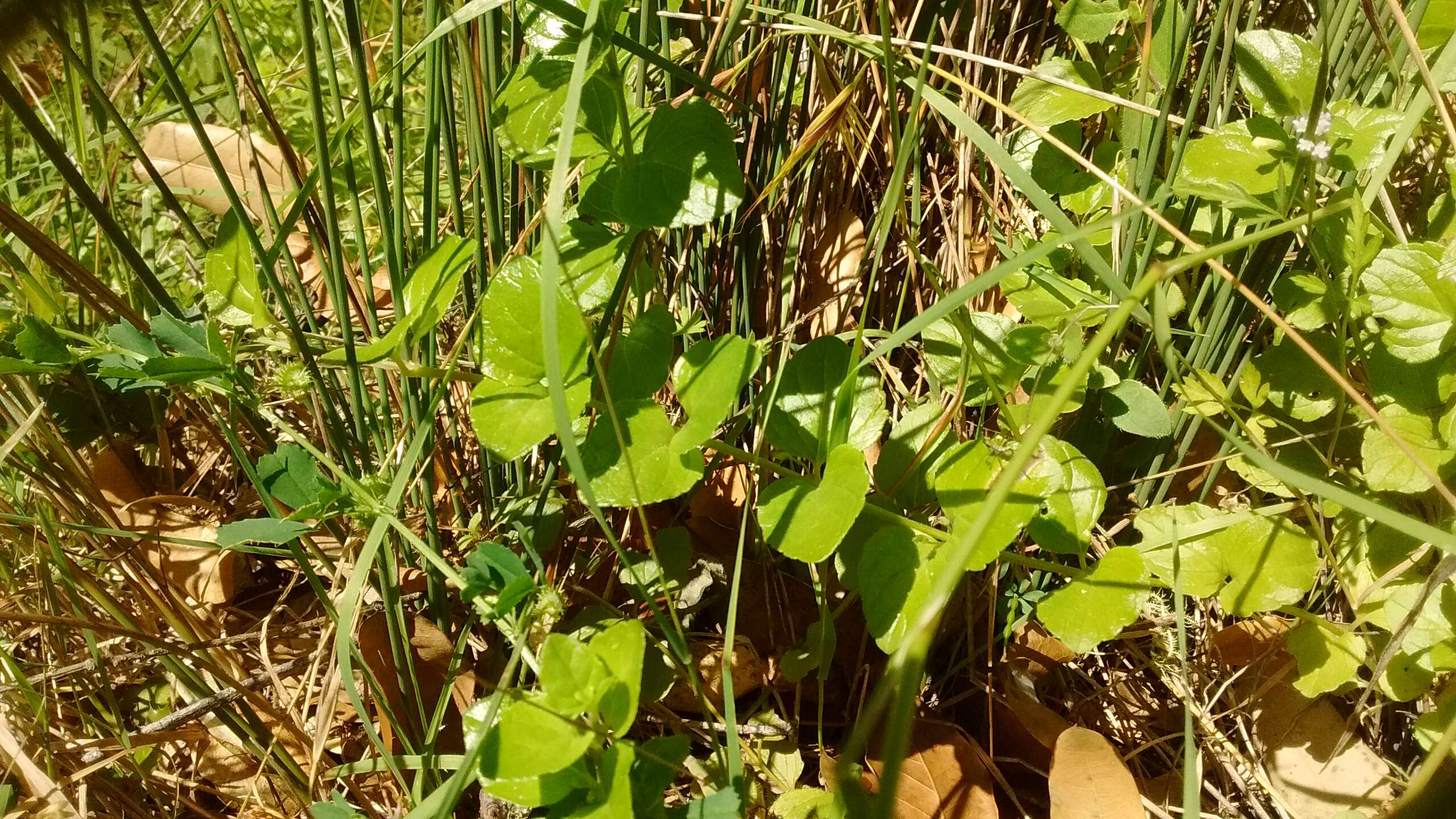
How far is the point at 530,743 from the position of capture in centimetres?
61

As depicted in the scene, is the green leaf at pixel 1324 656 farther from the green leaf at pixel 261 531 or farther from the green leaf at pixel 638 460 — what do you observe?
the green leaf at pixel 261 531

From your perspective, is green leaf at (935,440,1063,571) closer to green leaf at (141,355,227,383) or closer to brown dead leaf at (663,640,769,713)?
brown dead leaf at (663,640,769,713)

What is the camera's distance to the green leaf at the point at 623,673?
25.1 inches

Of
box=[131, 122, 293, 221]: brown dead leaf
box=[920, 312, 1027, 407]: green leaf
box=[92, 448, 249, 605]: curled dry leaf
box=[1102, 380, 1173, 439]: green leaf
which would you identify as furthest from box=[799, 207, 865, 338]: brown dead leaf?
box=[131, 122, 293, 221]: brown dead leaf

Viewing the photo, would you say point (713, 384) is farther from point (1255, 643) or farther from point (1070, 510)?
point (1255, 643)

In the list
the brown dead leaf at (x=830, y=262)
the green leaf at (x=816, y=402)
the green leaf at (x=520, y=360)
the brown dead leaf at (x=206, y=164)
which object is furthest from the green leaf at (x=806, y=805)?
the brown dead leaf at (x=206, y=164)

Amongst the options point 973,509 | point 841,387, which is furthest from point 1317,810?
point 841,387

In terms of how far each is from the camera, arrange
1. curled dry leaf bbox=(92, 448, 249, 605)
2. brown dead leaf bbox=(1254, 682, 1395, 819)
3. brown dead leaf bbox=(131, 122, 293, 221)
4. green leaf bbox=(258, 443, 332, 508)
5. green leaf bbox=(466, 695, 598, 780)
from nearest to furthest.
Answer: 1. green leaf bbox=(466, 695, 598, 780)
2. green leaf bbox=(258, 443, 332, 508)
3. brown dead leaf bbox=(1254, 682, 1395, 819)
4. curled dry leaf bbox=(92, 448, 249, 605)
5. brown dead leaf bbox=(131, 122, 293, 221)

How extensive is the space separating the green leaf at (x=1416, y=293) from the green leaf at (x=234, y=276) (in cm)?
98

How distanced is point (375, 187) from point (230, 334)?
37 cm

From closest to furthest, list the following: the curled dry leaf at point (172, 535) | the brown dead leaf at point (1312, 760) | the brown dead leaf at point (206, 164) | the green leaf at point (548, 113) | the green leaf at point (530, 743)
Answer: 1. the green leaf at point (530, 743)
2. the green leaf at point (548, 113)
3. the brown dead leaf at point (1312, 760)
4. the curled dry leaf at point (172, 535)
5. the brown dead leaf at point (206, 164)

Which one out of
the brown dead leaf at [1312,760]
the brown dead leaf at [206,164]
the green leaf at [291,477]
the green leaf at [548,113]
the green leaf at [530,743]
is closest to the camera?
the green leaf at [530,743]

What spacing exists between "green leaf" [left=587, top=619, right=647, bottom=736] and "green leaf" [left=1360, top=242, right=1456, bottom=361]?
0.71 m

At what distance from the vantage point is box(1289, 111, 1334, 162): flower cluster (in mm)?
708
